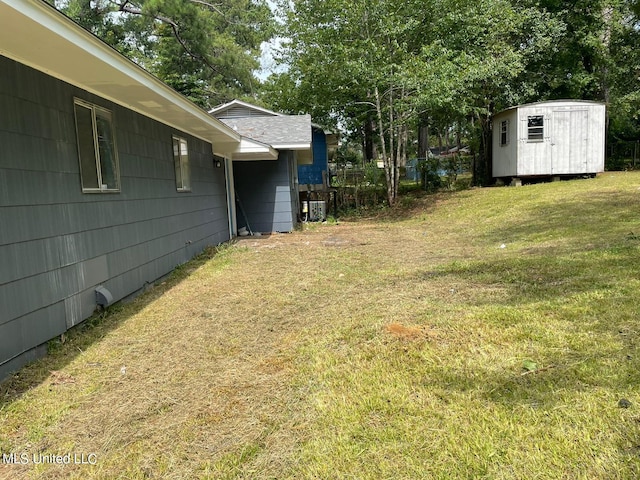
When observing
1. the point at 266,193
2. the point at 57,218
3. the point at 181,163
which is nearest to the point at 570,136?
the point at 266,193

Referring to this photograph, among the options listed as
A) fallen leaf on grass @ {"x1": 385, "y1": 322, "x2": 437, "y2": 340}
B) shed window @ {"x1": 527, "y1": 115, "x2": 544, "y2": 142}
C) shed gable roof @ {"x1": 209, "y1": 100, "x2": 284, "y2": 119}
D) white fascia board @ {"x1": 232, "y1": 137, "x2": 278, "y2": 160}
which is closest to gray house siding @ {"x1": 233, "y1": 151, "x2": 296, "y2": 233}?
white fascia board @ {"x1": 232, "y1": 137, "x2": 278, "y2": 160}

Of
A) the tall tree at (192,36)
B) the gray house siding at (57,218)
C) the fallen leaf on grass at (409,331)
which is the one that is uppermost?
the tall tree at (192,36)

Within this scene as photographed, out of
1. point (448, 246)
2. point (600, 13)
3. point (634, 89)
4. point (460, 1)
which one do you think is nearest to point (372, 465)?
point (448, 246)

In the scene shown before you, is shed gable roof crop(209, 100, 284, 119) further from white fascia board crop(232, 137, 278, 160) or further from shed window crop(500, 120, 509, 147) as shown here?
shed window crop(500, 120, 509, 147)

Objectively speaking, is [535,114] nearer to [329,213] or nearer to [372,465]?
[329,213]

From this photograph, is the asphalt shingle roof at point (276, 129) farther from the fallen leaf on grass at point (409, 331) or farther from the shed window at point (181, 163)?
the fallen leaf on grass at point (409, 331)

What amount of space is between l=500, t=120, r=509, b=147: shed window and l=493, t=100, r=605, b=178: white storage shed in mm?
664

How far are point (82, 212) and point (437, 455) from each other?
154 inches

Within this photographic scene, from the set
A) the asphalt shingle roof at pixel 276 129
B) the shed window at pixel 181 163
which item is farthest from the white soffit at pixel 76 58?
the asphalt shingle roof at pixel 276 129

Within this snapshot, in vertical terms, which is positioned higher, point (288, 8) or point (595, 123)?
point (288, 8)

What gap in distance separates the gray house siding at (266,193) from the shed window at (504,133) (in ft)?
27.7

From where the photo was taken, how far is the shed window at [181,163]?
7535mm

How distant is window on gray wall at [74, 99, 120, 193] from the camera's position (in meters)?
4.52

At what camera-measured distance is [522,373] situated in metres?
2.79
